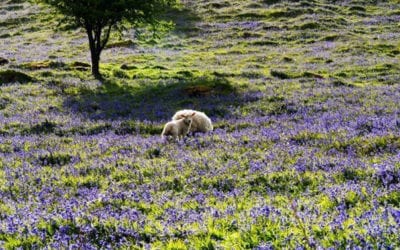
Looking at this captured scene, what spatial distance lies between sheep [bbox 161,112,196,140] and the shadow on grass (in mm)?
4144

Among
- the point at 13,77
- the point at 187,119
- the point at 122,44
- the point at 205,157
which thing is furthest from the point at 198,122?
the point at 122,44

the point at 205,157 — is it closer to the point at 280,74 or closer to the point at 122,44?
the point at 280,74

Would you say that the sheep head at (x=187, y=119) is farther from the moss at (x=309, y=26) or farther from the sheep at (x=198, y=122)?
the moss at (x=309, y=26)

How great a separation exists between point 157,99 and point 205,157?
537 inches

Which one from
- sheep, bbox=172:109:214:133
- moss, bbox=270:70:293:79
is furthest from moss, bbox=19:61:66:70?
sheep, bbox=172:109:214:133

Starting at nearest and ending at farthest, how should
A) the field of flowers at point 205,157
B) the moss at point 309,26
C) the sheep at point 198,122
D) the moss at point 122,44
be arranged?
the field of flowers at point 205,157, the sheep at point 198,122, the moss at point 122,44, the moss at point 309,26

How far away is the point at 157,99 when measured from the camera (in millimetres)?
24672

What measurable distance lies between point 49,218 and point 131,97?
60.9ft

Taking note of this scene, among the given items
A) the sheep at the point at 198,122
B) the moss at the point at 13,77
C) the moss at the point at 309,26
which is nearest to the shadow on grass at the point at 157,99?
the sheep at the point at 198,122

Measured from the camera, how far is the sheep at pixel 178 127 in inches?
585

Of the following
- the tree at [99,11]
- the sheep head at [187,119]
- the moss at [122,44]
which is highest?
the tree at [99,11]

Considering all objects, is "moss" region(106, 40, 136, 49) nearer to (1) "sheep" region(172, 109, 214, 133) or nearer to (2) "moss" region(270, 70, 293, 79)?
(2) "moss" region(270, 70, 293, 79)

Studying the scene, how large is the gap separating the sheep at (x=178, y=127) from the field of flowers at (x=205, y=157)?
58cm

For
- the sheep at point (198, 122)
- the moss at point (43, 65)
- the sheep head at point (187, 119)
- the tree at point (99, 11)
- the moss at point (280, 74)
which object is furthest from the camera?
the moss at point (43, 65)
